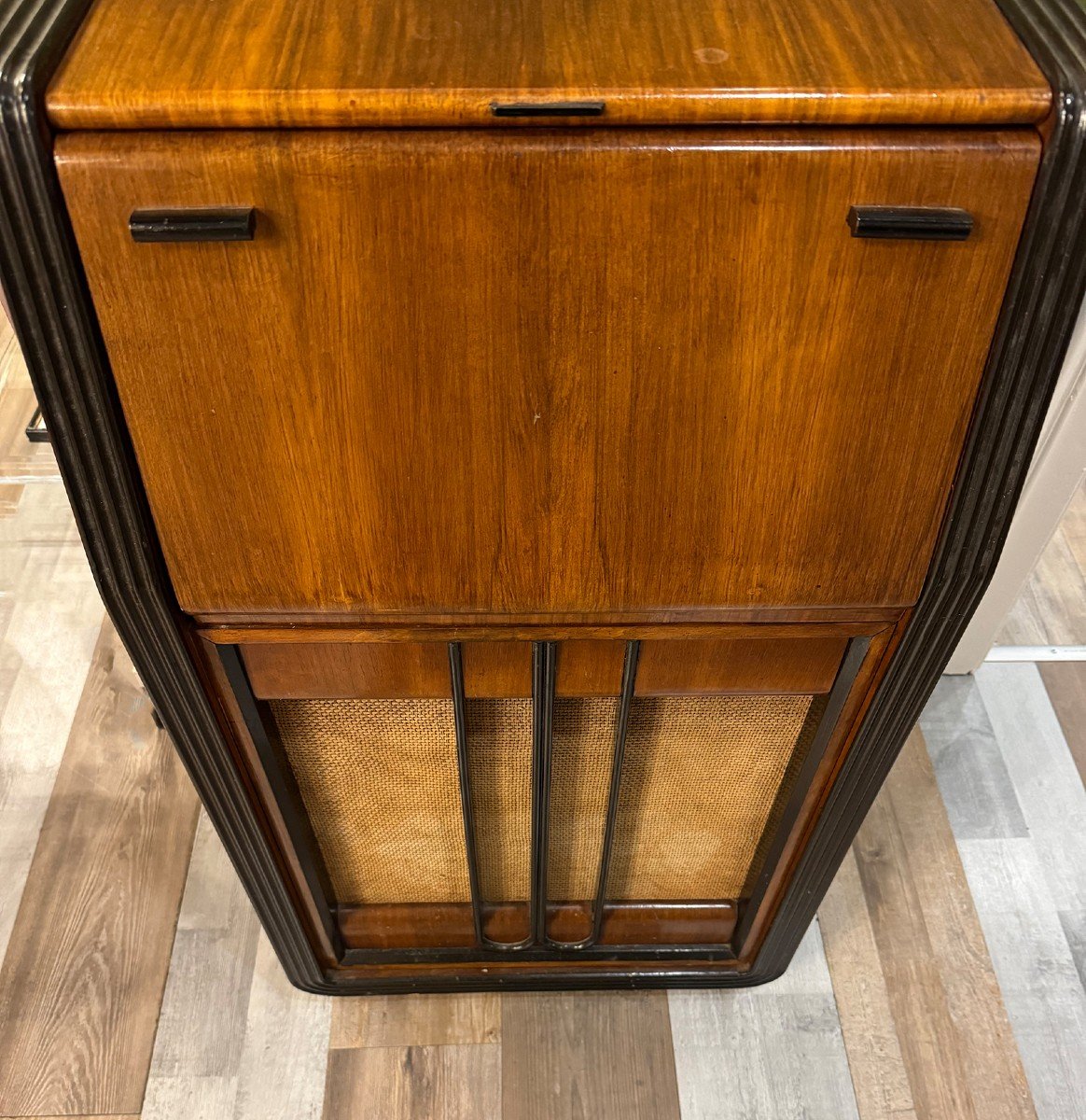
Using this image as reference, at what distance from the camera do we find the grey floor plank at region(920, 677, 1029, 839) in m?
1.35

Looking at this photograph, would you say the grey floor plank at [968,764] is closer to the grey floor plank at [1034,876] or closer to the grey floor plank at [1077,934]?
the grey floor plank at [1034,876]

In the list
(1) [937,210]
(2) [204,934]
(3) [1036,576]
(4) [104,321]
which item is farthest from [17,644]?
(3) [1036,576]

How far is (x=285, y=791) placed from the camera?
0.89 metres

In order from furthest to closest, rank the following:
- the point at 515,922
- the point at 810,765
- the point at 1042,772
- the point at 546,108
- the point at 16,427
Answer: the point at 16,427, the point at 1042,772, the point at 515,922, the point at 810,765, the point at 546,108

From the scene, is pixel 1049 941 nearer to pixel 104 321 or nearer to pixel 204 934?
pixel 204 934

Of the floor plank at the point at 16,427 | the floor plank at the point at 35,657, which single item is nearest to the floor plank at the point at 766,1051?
the floor plank at the point at 35,657

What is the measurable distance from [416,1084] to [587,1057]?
186 mm

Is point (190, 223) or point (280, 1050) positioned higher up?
point (190, 223)

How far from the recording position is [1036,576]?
1619 mm

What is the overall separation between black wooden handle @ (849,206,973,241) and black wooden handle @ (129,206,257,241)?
28cm

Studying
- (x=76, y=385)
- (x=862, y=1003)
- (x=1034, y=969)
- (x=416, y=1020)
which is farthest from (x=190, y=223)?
(x=1034, y=969)

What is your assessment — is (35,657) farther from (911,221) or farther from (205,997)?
(911,221)

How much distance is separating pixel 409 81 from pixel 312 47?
58 millimetres

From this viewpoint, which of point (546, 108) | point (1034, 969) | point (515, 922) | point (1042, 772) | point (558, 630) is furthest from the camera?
point (1042, 772)
